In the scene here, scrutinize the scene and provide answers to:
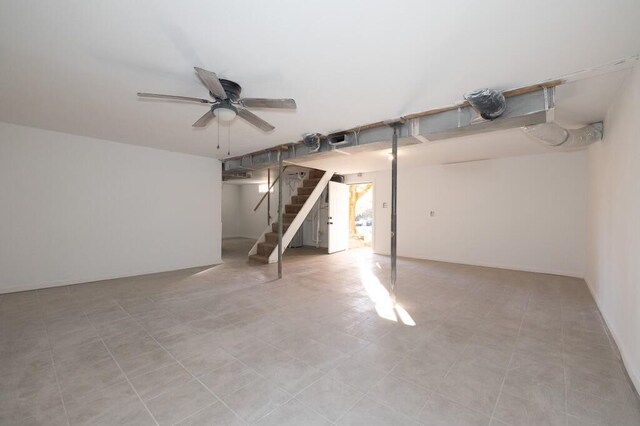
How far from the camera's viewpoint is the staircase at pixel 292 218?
20.4 feet

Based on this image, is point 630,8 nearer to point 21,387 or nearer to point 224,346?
point 224,346

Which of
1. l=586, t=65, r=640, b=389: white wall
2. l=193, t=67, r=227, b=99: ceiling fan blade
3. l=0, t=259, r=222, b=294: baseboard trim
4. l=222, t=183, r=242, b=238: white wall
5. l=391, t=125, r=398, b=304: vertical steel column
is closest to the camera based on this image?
l=193, t=67, r=227, b=99: ceiling fan blade

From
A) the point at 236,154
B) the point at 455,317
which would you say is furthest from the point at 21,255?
the point at 455,317

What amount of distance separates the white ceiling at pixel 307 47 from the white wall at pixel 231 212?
7.53 metres

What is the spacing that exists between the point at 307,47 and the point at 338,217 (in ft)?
19.2

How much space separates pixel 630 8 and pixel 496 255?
510cm

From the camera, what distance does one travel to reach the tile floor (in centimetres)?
163

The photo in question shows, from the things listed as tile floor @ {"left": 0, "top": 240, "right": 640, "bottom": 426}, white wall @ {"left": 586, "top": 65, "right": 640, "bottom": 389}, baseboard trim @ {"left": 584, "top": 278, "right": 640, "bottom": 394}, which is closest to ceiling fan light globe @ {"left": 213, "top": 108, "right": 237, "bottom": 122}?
tile floor @ {"left": 0, "top": 240, "right": 640, "bottom": 426}

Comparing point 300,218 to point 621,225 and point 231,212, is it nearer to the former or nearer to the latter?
point 231,212

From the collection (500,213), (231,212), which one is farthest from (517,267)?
(231,212)

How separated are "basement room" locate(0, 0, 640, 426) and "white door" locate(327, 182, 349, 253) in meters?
2.17

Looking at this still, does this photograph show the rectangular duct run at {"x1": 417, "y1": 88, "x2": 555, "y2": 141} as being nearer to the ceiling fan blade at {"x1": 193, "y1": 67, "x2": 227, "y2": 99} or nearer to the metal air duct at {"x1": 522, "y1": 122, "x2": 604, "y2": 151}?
the metal air duct at {"x1": 522, "y1": 122, "x2": 604, "y2": 151}

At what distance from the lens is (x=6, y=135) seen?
376 cm

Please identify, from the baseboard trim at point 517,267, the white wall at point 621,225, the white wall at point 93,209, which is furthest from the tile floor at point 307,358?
the baseboard trim at point 517,267
